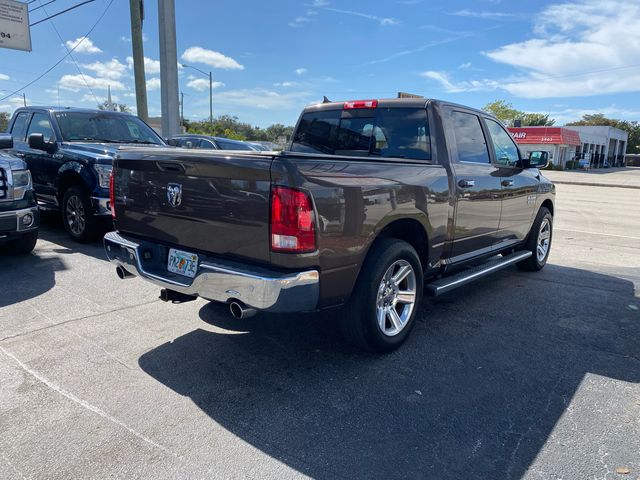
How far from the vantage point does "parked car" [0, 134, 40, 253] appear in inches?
225

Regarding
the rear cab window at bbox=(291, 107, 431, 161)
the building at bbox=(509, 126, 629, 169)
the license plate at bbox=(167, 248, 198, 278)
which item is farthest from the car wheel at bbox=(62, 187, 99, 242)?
the building at bbox=(509, 126, 629, 169)

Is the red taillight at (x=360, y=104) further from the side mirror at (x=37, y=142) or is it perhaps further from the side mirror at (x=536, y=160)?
the side mirror at (x=37, y=142)

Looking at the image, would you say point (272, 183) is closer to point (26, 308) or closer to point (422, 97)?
point (422, 97)

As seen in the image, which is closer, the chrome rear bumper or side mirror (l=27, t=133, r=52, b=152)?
the chrome rear bumper

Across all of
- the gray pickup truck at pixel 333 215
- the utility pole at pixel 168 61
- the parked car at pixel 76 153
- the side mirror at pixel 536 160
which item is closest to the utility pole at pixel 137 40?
the utility pole at pixel 168 61

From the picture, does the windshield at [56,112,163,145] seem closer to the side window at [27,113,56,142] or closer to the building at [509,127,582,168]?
the side window at [27,113,56,142]

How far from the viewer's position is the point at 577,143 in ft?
183

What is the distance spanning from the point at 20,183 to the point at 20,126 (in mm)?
3269

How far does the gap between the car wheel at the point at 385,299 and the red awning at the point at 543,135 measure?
49.1m

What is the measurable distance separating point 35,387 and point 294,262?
1.92 metres

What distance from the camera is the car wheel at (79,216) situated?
691 cm

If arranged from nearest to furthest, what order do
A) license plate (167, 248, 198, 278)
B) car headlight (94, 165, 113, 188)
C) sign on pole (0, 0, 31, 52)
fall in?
license plate (167, 248, 198, 278) → car headlight (94, 165, 113, 188) → sign on pole (0, 0, 31, 52)

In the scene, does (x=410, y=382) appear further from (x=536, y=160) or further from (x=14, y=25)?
(x=14, y=25)

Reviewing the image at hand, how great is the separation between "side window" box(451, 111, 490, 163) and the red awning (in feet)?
155
